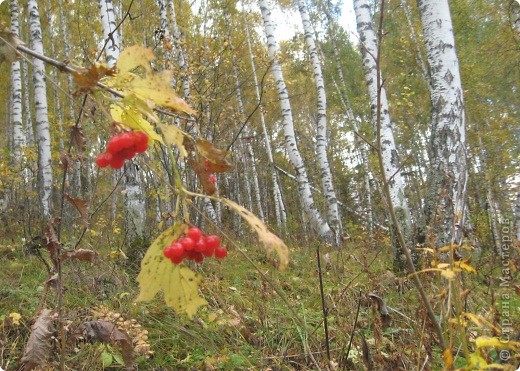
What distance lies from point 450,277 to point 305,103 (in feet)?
63.0

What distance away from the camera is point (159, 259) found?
86 centimetres

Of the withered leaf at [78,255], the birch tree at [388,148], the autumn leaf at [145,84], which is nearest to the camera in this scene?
the autumn leaf at [145,84]

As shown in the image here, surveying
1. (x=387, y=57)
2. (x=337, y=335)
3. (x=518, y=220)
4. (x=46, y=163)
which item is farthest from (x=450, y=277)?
(x=387, y=57)

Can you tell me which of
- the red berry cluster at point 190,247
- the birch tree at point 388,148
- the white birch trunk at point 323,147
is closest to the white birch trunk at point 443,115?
the birch tree at point 388,148

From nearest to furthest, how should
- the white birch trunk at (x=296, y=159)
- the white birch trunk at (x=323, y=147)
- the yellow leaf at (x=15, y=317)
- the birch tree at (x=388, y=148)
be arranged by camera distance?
1. the yellow leaf at (x=15, y=317)
2. the birch tree at (x=388, y=148)
3. the white birch trunk at (x=296, y=159)
4. the white birch trunk at (x=323, y=147)

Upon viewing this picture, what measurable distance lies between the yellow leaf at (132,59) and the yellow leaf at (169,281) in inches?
13.5

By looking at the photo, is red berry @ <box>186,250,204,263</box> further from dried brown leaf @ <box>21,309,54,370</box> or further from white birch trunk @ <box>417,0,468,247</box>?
white birch trunk @ <box>417,0,468,247</box>

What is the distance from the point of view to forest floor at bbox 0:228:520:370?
1.90 m

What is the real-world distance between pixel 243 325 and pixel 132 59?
2109mm

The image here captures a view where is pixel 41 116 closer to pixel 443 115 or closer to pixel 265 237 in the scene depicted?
pixel 443 115

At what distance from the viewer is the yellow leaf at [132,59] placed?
0.79 meters

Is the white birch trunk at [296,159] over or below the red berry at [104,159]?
over

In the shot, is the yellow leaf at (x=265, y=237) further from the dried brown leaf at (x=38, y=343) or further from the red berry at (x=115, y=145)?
the dried brown leaf at (x=38, y=343)

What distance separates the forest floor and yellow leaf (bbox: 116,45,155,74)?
1008mm
